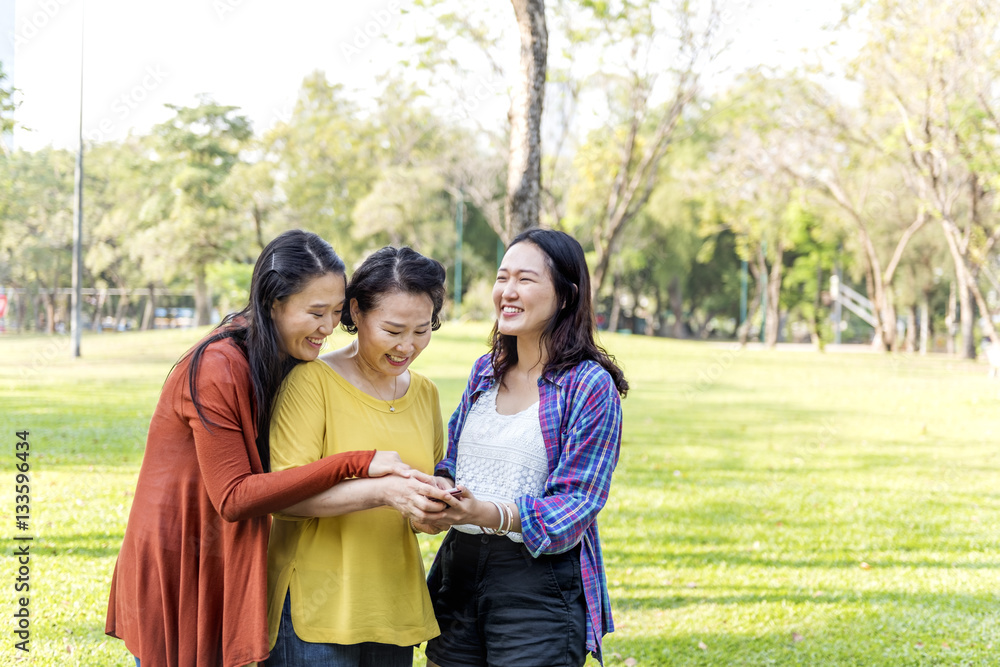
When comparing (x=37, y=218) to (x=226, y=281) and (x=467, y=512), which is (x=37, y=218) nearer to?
(x=467, y=512)

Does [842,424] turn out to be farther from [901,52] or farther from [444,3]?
[901,52]

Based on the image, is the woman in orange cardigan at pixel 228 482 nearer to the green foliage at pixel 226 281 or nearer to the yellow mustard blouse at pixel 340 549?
the yellow mustard blouse at pixel 340 549

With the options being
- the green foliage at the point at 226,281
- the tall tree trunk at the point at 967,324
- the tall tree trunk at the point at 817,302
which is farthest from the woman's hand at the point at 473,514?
the tall tree trunk at the point at 817,302

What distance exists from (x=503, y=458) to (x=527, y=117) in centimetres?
376

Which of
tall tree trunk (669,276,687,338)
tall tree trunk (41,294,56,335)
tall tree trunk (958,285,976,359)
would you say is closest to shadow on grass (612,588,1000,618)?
tall tree trunk (41,294,56,335)

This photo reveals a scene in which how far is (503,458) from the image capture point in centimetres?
241

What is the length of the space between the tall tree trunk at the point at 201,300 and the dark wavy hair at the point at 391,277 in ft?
70.3

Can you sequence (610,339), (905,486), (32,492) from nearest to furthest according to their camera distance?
(32,492) < (905,486) < (610,339)

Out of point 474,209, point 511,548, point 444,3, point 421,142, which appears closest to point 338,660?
point 511,548

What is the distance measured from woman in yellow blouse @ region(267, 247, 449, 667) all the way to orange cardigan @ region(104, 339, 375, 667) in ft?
0.29

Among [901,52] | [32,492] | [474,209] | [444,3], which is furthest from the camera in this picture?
[474,209]

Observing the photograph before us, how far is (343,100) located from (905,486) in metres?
27.2

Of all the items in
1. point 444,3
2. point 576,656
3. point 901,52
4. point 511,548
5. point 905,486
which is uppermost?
point 901,52

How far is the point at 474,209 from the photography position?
138 feet
